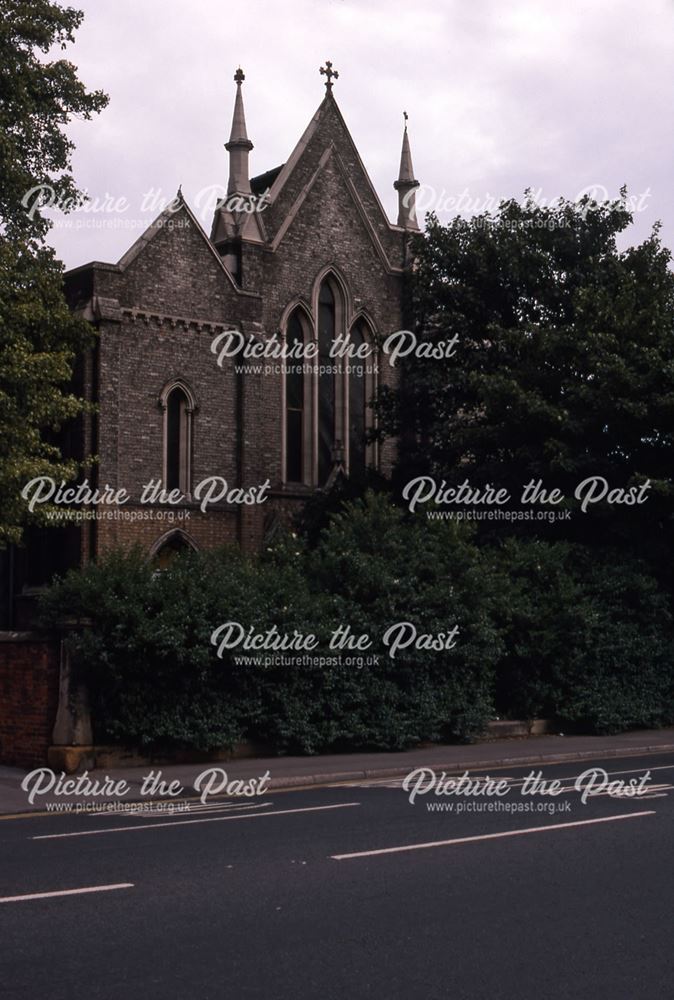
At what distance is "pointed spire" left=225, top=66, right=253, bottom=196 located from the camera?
115ft

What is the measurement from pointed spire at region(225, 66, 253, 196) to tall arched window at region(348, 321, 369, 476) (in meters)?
4.92

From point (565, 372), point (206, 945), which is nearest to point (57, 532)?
point (565, 372)

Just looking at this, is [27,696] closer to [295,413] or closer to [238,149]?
[295,413]

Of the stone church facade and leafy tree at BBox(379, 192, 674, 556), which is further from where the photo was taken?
the stone church facade

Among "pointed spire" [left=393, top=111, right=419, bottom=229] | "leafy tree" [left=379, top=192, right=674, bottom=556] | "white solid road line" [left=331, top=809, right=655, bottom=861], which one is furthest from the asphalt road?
"pointed spire" [left=393, top=111, right=419, bottom=229]

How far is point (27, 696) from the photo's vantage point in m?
18.4

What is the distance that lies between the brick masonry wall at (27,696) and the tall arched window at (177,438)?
521 inches


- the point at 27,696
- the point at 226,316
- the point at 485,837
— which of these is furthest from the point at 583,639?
the point at 226,316

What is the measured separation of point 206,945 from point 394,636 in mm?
14128

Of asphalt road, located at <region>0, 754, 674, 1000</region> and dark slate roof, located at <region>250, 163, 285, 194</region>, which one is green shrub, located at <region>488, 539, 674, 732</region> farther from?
dark slate roof, located at <region>250, 163, 285, 194</region>

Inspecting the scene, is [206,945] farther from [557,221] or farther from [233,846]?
[557,221]

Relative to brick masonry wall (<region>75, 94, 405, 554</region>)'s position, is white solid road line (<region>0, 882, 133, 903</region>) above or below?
below

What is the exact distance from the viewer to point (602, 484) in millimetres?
26266

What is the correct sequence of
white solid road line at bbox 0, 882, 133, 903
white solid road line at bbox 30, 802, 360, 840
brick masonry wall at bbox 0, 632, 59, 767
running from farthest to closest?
Result: brick masonry wall at bbox 0, 632, 59, 767
white solid road line at bbox 30, 802, 360, 840
white solid road line at bbox 0, 882, 133, 903
